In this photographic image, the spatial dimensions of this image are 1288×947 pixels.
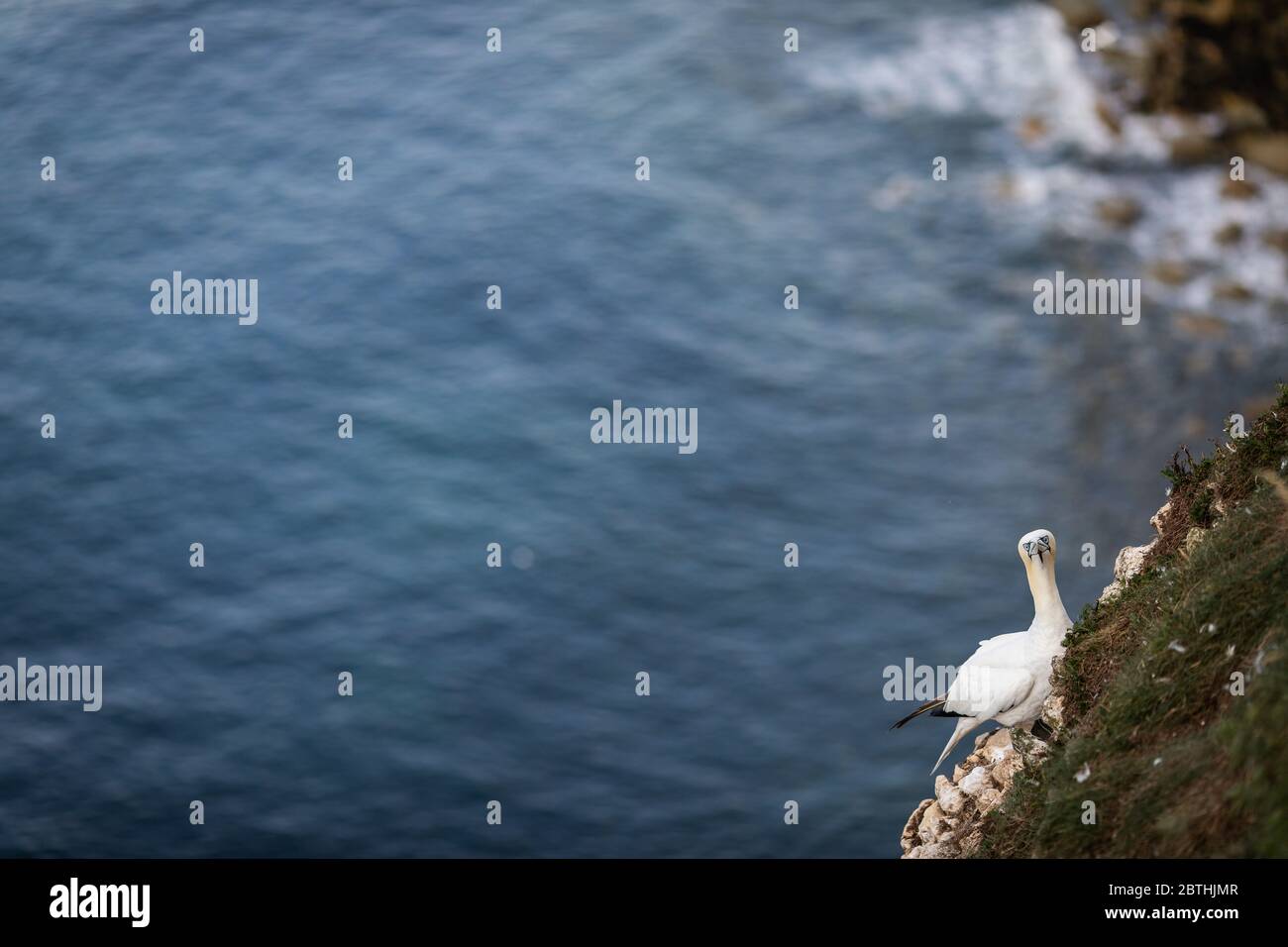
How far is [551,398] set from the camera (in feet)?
64.2

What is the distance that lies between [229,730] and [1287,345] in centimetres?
1543

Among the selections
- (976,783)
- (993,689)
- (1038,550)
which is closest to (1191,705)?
(993,689)

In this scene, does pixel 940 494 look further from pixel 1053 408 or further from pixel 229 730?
pixel 229 730

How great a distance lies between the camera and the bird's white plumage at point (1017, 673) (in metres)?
7.79

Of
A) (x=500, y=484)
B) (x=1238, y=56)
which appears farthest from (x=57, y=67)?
(x=1238, y=56)

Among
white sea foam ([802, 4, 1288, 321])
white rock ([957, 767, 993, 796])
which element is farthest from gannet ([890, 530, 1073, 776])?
white sea foam ([802, 4, 1288, 321])

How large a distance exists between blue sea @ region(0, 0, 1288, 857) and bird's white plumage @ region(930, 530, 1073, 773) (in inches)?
340

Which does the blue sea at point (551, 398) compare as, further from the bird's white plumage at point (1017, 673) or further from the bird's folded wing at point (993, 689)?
the bird's folded wing at point (993, 689)

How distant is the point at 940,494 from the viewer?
18.1 m

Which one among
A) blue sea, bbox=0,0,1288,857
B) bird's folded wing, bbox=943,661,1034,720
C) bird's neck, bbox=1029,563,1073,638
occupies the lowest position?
bird's folded wing, bbox=943,661,1034,720

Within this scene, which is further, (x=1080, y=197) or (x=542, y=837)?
(x=1080, y=197)

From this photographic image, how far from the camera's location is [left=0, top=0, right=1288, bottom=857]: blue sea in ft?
57.3

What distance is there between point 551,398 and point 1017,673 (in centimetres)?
1250

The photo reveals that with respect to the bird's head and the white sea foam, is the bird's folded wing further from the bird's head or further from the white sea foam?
the white sea foam
